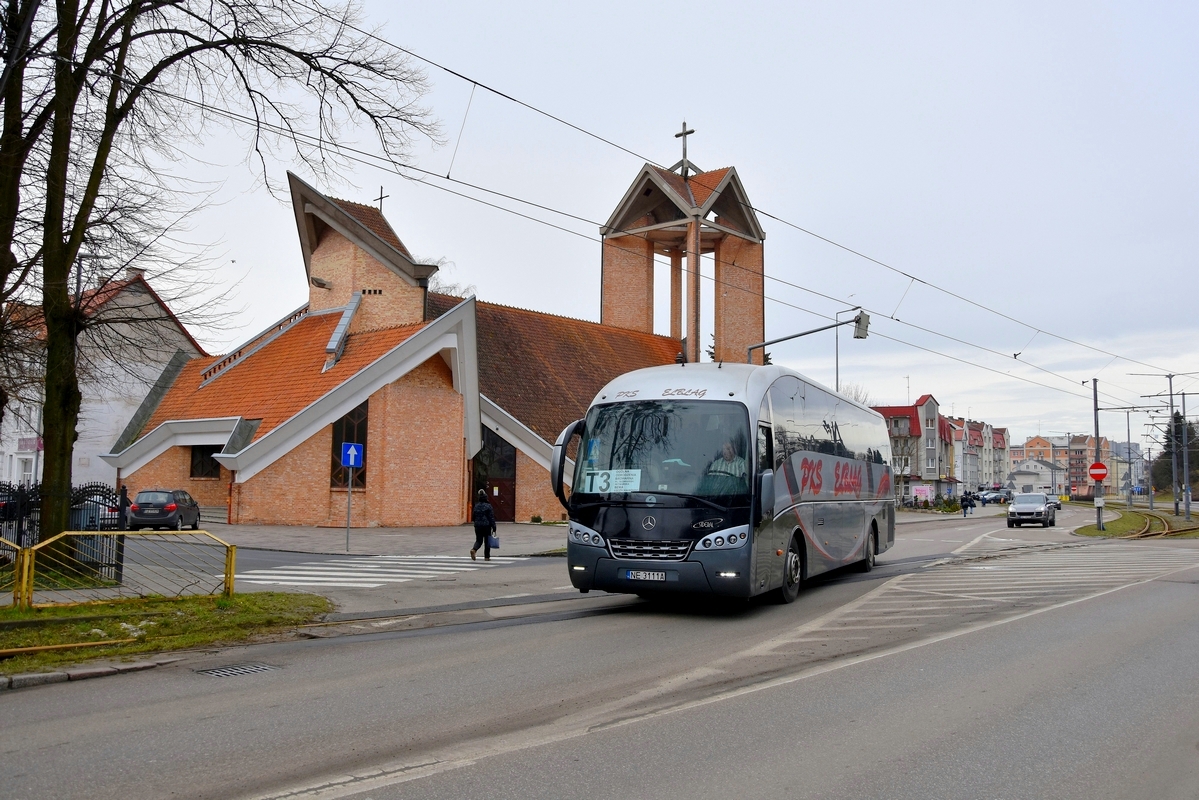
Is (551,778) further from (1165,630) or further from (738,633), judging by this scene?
(1165,630)

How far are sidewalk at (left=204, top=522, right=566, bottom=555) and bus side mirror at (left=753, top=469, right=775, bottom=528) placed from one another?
12.0 meters

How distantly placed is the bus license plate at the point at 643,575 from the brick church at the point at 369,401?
774 inches

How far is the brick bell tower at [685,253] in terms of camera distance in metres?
48.7

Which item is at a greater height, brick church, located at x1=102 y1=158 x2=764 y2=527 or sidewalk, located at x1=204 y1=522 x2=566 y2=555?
brick church, located at x1=102 y1=158 x2=764 y2=527

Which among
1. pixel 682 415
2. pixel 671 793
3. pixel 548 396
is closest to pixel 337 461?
pixel 548 396

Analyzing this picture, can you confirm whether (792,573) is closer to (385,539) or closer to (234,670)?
(234,670)

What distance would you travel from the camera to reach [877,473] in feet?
63.8

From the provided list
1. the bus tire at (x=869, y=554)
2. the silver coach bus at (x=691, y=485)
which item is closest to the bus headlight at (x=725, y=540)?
the silver coach bus at (x=691, y=485)

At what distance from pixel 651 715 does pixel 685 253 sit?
4502 centimetres

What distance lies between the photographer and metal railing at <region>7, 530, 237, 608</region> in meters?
11.5

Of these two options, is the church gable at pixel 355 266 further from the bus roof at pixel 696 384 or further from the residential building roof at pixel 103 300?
the bus roof at pixel 696 384

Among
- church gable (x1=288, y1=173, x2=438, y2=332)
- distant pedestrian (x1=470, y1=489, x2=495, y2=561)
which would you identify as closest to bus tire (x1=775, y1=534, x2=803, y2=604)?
distant pedestrian (x1=470, y1=489, x2=495, y2=561)

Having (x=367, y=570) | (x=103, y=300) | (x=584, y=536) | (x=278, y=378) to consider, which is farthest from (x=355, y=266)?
(x=584, y=536)

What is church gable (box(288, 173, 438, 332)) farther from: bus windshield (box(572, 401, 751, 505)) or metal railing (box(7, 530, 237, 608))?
bus windshield (box(572, 401, 751, 505))
